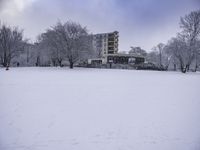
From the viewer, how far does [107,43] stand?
8450 cm

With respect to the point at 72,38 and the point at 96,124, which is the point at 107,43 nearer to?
the point at 72,38

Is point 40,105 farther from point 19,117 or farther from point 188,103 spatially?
point 188,103

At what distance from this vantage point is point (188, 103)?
8.05m

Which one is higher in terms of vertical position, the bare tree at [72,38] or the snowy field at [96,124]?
the bare tree at [72,38]

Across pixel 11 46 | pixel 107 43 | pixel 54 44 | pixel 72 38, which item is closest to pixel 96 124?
pixel 72 38

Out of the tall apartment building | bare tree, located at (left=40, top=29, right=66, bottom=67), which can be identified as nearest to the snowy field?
bare tree, located at (left=40, top=29, right=66, bottom=67)

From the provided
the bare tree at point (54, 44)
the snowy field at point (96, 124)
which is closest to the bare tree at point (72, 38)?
the bare tree at point (54, 44)

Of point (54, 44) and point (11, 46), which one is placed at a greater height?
point (54, 44)

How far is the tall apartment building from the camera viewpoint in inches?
3238

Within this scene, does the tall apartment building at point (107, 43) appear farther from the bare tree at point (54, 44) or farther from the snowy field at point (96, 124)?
the snowy field at point (96, 124)

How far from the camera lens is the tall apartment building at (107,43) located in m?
82.2

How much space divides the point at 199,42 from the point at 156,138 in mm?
28930

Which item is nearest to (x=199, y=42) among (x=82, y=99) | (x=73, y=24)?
(x=73, y=24)

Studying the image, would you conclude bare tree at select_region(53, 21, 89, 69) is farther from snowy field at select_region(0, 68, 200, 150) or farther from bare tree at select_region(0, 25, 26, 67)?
snowy field at select_region(0, 68, 200, 150)
